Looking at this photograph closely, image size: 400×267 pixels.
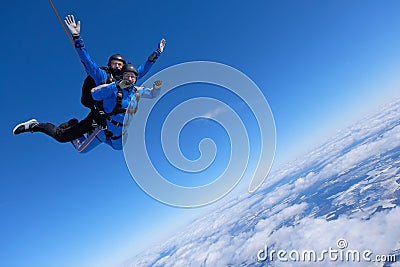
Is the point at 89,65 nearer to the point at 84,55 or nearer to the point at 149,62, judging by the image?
the point at 84,55

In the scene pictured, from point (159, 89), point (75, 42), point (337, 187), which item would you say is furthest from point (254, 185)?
point (337, 187)

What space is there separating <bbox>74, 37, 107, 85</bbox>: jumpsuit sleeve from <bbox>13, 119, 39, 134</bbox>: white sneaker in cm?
160

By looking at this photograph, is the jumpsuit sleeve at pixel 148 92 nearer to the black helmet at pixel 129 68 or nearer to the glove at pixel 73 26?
the black helmet at pixel 129 68

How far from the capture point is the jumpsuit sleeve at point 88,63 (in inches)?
148

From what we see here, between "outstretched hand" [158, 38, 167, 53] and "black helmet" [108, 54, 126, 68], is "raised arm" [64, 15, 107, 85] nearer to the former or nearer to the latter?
"black helmet" [108, 54, 126, 68]

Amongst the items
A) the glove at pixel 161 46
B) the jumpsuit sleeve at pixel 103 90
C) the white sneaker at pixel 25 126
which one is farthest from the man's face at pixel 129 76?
the white sneaker at pixel 25 126

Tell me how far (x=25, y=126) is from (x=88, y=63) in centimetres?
184

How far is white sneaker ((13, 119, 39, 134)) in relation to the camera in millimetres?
4469

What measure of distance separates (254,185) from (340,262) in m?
103

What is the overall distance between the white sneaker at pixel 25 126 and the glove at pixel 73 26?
1.92 meters

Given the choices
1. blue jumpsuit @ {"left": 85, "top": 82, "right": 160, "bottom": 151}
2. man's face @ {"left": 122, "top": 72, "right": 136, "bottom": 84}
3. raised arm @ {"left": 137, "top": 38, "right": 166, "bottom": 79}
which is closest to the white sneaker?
blue jumpsuit @ {"left": 85, "top": 82, "right": 160, "bottom": 151}

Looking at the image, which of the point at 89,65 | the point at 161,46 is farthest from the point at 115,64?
the point at 161,46

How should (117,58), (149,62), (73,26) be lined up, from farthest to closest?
(149,62)
(117,58)
(73,26)

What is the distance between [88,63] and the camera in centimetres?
382
